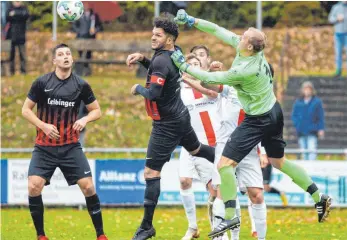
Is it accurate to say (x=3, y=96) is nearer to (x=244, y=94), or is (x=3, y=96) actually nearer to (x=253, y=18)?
(x=253, y=18)

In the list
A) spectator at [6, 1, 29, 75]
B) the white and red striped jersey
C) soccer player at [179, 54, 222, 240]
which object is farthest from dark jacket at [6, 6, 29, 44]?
the white and red striped jersey

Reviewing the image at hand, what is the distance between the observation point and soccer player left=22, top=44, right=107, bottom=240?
11922mm

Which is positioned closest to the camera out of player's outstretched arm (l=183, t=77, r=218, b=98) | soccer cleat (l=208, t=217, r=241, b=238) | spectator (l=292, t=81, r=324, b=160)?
soccer cleat (l=208, t=217, r=241, b=238)

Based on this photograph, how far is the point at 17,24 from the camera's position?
2220 cm

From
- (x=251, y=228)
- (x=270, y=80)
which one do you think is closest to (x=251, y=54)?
(x=270, y=80)

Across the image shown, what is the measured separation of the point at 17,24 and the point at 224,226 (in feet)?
41.0

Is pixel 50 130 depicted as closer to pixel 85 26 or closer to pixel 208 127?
pixel 208 127

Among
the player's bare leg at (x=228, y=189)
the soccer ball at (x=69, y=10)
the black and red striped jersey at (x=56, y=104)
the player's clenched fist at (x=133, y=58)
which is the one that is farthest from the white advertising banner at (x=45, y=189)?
the player's bare leg at (x=228, y=189)

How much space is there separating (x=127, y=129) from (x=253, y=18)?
3.90m

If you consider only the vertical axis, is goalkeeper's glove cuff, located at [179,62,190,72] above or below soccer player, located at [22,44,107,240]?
above

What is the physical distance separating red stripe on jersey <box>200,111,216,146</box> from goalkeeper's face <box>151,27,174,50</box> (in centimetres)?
191

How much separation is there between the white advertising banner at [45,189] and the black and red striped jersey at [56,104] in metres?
5.94

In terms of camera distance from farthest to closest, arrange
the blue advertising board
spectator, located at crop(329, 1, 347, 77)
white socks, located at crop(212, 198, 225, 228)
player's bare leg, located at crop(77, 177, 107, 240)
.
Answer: spectator, located at crop(329, 1, 347, 77), the blue advertising board, player's bare leg, located at crop(77, 177, 107, 240), white socks, located at crop(212, 198, 225, 228)

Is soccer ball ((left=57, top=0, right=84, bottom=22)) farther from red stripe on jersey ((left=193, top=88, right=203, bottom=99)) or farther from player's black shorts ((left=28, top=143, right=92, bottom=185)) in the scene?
red stripe on jersey ((left=193, top=88, right=203, bottom=99))
